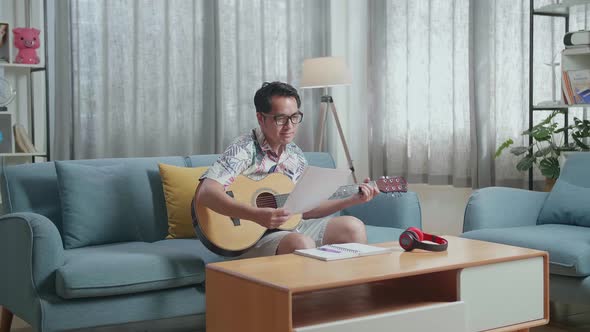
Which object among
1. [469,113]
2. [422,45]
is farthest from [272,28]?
[469,113]

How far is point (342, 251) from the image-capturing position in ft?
7.98

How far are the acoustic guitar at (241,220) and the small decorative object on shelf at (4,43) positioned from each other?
6.71 feet

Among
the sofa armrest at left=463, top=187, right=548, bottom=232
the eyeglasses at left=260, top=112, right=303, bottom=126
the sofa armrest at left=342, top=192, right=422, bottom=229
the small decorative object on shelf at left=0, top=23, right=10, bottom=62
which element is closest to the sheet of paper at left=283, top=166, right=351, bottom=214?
the eyeglasses at left=260, top=112, right=303, bottom=126

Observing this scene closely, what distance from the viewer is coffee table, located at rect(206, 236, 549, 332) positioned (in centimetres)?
206

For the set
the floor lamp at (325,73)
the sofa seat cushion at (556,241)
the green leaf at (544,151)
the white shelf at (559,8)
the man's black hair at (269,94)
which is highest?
the white shelf at (559,8)

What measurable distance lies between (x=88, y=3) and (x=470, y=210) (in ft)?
8.37

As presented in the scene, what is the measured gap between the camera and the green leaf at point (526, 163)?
4.14 meters

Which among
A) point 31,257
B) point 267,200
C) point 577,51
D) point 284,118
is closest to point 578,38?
point 577,51

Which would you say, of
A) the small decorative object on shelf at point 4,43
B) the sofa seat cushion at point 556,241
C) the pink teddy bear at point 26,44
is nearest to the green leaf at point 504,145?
the sofa seat cushion at point 556,241

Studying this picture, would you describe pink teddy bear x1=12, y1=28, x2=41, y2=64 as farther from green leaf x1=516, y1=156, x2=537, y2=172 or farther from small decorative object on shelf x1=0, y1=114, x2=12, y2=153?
green leaf x1=516, y1=156, x2=537, y2=172

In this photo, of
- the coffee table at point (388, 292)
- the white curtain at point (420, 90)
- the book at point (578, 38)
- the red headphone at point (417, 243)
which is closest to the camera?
the coffee table at point (388, 292)

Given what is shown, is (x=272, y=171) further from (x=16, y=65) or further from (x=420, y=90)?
(x=420, y=90)

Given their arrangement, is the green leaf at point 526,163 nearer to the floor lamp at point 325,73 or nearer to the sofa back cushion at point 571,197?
the sofa back cushion at point 571,197

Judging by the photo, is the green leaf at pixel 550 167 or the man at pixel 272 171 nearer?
the man at pixel 272 171
